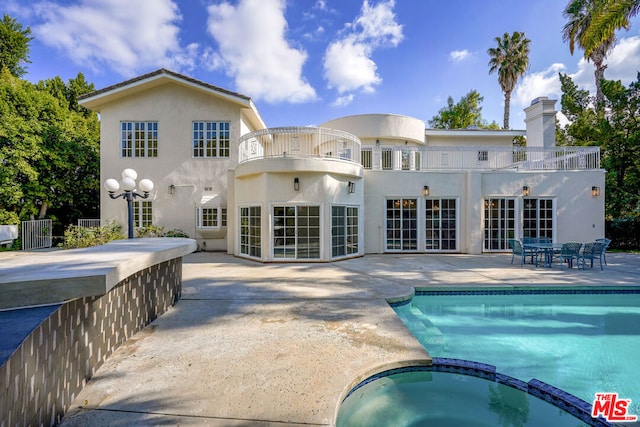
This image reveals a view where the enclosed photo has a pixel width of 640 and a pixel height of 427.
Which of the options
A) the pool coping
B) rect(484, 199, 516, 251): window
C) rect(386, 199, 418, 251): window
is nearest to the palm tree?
rect(484, 199, 516, 251): window

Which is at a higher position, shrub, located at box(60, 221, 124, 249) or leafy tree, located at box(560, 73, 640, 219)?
leafy tree, located at box(560, 73, 640, 219)

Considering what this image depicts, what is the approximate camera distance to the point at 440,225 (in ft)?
46.9

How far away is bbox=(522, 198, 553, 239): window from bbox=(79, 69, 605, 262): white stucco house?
5 centimetres

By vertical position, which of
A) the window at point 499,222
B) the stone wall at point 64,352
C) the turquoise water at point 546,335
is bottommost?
the turquoise water at point 546,335

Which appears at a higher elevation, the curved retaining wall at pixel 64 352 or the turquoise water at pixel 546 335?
the curved retaining wall at pixel 64 352

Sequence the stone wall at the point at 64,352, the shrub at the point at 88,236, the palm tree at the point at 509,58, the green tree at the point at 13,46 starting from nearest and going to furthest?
the stone wall at the point at 64,352, the shrub at the point at 88,236, the green tree at the point at 13,46, the palm tree at the point at 509,58

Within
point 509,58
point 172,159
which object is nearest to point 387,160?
point 172,159

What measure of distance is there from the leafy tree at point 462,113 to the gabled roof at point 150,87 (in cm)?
2890

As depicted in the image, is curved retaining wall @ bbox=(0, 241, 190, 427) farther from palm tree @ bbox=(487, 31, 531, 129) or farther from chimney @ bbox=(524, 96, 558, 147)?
palm tree @ bbox=(487, 31, 531, 129)

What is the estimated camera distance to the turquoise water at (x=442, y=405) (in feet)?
10.7

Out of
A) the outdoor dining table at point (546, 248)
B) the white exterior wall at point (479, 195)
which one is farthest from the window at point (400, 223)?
the outdoor dining table at point (546, 248)

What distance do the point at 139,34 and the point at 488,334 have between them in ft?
63.1

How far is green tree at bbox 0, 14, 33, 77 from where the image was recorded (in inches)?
880

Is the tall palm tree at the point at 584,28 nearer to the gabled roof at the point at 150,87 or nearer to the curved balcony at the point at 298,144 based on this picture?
the curved balcony at the point at 298,144
